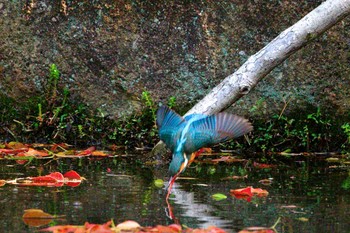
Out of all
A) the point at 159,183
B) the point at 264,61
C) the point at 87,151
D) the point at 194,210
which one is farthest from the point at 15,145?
the point at 194,210

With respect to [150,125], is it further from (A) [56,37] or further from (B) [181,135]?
(B) [181,135]

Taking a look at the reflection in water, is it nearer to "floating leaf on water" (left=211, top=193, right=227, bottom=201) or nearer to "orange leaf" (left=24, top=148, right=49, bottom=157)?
"floating leaf on water" (left=211, top=193, right=227, bottom=201)

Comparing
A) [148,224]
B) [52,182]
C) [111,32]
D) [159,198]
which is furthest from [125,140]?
[148,224]

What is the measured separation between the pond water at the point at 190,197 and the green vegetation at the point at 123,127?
3.09ft

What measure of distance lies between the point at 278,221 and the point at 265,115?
362 centimetres

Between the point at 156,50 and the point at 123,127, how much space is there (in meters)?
0.82

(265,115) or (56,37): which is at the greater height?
(56,37)

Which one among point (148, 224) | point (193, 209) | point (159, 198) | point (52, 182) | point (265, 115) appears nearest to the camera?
point (148, 224)

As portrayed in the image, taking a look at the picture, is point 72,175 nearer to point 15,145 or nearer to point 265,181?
point 265,181

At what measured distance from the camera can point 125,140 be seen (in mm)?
7758

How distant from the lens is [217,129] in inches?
200

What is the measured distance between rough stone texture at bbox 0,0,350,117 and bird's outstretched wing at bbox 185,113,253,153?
105 inches

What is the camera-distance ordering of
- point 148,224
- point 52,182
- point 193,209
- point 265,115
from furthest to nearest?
point 265,115, point 52,182, point 193,209, point 148,224

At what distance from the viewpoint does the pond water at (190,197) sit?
168 inches
